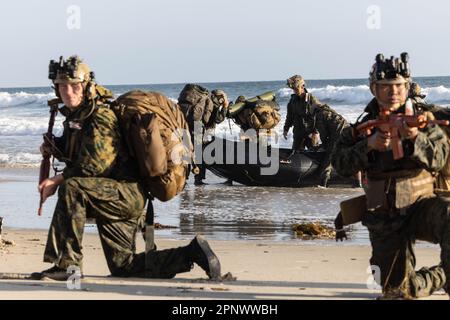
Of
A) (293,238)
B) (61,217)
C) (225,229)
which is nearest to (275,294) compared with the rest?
(61,217)

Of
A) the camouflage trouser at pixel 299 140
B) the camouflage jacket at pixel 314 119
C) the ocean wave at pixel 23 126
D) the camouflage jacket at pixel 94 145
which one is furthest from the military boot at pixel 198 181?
the ocean wave at pixel 23 126

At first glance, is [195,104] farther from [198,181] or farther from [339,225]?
[339,225]

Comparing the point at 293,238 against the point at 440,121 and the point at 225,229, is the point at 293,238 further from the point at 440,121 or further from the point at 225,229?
the point at 440,121

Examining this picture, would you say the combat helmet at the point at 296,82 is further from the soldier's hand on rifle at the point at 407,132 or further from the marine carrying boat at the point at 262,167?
the soldier's hand on rifle at the point at 407,132

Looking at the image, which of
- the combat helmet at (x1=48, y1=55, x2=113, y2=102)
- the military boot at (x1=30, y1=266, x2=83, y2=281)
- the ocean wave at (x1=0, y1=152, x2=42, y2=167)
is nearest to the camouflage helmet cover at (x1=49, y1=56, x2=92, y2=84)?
the combat helmet at (x1=48, y1=55, x2=113, y2=102)

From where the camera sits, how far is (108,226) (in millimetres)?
8781

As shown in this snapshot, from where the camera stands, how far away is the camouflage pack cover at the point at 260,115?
2064cm

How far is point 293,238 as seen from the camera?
12336 mm

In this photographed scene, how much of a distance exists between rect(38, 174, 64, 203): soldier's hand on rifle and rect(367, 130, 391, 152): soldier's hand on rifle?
7.59ft

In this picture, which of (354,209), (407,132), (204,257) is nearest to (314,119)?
(204,257)

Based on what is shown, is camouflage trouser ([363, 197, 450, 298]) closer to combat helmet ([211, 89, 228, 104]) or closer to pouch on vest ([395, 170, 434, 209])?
pouch on vest ([395, 170, 434, 209])

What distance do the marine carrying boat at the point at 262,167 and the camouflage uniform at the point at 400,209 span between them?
1207 centimetres

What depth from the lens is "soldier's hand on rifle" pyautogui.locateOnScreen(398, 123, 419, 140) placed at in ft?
23.5

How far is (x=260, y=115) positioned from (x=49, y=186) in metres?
12.3
